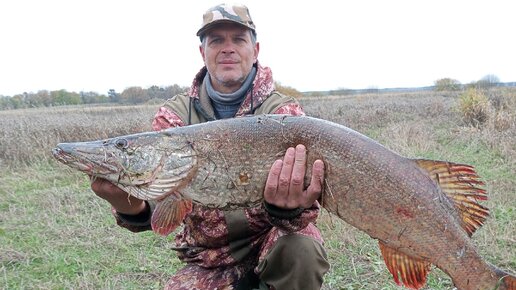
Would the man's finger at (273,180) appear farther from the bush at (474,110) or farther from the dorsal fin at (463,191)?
the bush at (474,110)

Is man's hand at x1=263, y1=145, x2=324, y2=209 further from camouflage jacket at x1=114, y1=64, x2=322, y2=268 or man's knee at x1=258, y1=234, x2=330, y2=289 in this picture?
man's knee at x1=258, y1=234, x2=330, y2=289

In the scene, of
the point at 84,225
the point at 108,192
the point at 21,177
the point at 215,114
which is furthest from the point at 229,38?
the point at 21,177

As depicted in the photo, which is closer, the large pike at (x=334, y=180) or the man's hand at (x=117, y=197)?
the large pike at (x=334, y=180)

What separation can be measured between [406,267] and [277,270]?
34.7 inches

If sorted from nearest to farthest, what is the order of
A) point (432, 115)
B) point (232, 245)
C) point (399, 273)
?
point (399, 273) < point (232, 245) < point (432, 115)

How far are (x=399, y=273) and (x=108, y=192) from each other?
5.18 feet

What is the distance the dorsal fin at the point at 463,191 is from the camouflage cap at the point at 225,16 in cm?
164

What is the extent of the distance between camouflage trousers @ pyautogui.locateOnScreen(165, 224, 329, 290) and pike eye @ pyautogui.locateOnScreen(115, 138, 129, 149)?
45.3 inches

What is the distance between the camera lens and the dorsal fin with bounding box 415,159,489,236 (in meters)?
2.18

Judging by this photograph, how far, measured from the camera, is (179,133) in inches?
91.0

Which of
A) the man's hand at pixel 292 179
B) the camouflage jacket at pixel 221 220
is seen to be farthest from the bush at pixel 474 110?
the man's hand at pixel 292 179

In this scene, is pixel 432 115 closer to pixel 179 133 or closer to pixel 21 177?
pixel 21 177

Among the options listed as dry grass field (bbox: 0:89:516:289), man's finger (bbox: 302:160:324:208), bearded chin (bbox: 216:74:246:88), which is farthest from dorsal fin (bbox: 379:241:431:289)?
bearded chin (bbox: 216:74:246:88)

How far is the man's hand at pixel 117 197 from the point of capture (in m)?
2.26
